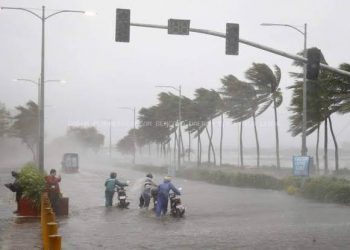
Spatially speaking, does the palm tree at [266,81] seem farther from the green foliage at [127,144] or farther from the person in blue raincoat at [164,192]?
the green foliage at [127,144]

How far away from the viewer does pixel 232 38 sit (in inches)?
701

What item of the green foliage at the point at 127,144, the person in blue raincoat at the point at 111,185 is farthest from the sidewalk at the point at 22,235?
the green foliage at the point at 127,144

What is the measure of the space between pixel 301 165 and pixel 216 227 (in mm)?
14041

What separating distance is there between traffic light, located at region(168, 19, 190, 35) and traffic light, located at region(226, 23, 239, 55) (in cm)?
117

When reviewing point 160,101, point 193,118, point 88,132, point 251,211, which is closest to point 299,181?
point 251,211

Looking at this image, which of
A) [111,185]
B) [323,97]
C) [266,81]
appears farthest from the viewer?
[266,81]

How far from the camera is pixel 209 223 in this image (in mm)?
19875

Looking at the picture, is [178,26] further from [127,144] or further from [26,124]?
[127,144]

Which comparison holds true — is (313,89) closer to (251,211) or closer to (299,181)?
(299,181)

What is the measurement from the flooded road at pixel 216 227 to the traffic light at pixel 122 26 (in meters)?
5.40

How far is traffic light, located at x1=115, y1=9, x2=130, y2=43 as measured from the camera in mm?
16797

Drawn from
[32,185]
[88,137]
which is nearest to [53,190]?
[32,185]

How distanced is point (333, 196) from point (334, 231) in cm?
1095

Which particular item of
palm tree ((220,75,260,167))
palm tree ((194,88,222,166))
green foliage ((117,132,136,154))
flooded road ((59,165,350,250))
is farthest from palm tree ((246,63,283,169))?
green foliage ((117,132,136,154))
